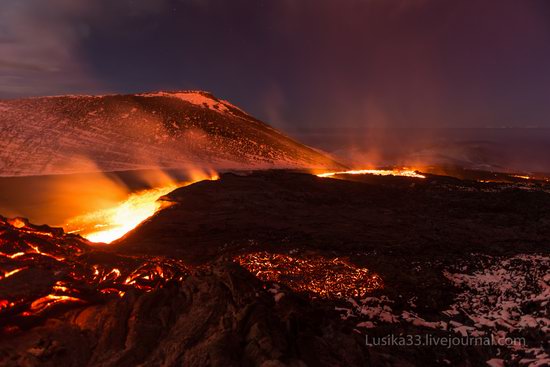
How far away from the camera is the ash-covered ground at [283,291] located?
6633 millimetres

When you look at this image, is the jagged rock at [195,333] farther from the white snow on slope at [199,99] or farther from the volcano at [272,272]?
the white snow on slope at [199,99]

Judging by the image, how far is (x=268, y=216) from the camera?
19.3 m

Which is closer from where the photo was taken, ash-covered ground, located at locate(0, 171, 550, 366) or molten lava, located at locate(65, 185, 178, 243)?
ash-covered ground, located at locate(0, 171, 550, 366)

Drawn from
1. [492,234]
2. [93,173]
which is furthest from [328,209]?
[93,173]

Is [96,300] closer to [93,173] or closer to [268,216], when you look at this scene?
[268,216]

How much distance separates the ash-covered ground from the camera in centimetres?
663

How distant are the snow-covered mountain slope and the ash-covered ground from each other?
1994 centimetres

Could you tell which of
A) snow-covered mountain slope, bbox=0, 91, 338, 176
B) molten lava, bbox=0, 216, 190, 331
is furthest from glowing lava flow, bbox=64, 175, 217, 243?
snow-covered mountain slope, bbox=0, 91, 338, 176

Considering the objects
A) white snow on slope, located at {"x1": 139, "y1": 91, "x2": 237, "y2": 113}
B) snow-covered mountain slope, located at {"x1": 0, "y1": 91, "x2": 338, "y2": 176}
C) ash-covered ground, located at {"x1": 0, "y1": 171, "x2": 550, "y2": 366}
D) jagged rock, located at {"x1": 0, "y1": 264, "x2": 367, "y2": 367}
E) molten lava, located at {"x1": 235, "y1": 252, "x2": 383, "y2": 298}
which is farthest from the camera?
white snow on slope, located at {"x1": 139, "y1": 91, "x2": 237, "y2": 113}

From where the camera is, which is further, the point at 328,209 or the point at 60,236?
the point at 328,209

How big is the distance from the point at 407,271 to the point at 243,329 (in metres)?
8.17

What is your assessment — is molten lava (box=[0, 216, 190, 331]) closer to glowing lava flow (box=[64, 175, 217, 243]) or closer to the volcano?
the volcano

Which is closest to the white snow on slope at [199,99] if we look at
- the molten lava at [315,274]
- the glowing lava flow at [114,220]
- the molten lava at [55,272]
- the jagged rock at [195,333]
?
the glowing lava flow at [114,220]

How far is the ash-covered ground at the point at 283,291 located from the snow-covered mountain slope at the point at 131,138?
1994 cm
